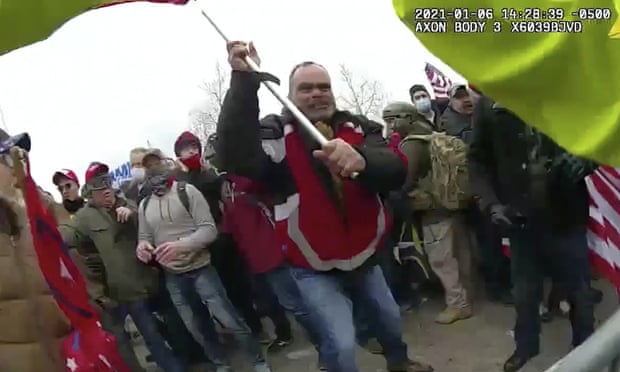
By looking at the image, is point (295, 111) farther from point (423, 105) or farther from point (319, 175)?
point (423, 105)

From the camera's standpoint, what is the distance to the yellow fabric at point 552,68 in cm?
169

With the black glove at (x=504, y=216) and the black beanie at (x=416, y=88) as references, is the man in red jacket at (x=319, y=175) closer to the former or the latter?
the black beanie at (x=416, y=88)

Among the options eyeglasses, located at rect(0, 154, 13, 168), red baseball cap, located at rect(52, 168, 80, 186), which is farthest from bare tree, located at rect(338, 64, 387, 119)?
eyeglasses, located at rect(0, 154, 13, 168)

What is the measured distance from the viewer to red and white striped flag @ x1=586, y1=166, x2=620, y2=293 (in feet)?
5.89

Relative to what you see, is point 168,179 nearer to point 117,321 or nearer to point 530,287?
point 117,321

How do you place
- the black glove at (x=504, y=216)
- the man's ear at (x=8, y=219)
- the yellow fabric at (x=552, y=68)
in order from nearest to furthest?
the yellow fabric at (x=552, y=68) < the black glove at (x=504, y=216) < the man's ear at (x=8, y=219)

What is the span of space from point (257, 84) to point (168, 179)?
264mm

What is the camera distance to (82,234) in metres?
1.87

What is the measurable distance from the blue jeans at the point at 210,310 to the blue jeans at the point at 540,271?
524mm

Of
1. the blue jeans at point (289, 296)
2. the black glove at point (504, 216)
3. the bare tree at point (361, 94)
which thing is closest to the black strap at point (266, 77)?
the bare tree at point (361, 94)

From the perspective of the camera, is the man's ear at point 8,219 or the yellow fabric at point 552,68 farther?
the man's ear at point 8,219

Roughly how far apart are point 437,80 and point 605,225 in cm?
46

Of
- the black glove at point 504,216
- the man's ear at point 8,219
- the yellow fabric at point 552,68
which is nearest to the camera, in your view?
the yellow fabric at point 552,68

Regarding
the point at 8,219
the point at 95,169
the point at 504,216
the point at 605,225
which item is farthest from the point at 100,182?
the point at 605,225
